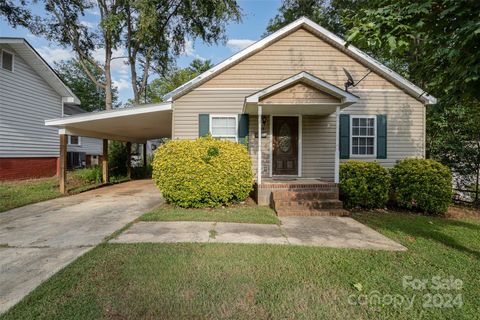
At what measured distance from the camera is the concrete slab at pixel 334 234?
13.6 ft

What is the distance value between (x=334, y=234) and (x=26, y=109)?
14.5 metres

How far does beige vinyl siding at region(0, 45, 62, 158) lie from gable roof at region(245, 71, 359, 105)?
11.1 m

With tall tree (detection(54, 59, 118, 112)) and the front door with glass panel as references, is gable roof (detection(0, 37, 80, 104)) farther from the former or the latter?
tall tree (detection(54, 59, 118, 112))

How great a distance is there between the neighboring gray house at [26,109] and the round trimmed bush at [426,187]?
15.1 meters

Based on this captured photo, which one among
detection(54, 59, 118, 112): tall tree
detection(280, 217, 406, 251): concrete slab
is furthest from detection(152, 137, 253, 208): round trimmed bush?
detection(54, 59, 118, 112): tall tree

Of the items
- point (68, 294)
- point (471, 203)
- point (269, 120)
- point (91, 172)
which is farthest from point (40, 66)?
point (471, 203)

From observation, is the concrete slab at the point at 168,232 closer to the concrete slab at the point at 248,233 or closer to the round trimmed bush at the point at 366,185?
the concrete slab at the point at 248,233

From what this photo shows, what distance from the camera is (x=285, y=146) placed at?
8516mm

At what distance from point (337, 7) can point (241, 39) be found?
638 centimetres

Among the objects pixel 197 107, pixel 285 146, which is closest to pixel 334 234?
pixel 285 146

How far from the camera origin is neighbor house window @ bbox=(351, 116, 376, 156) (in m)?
8.59

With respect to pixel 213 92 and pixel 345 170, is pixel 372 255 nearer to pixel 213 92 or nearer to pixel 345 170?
pixel 345 170

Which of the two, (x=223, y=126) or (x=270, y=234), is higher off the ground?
(x=223, y=126)

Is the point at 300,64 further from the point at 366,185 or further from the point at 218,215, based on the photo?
the point at 218,215
